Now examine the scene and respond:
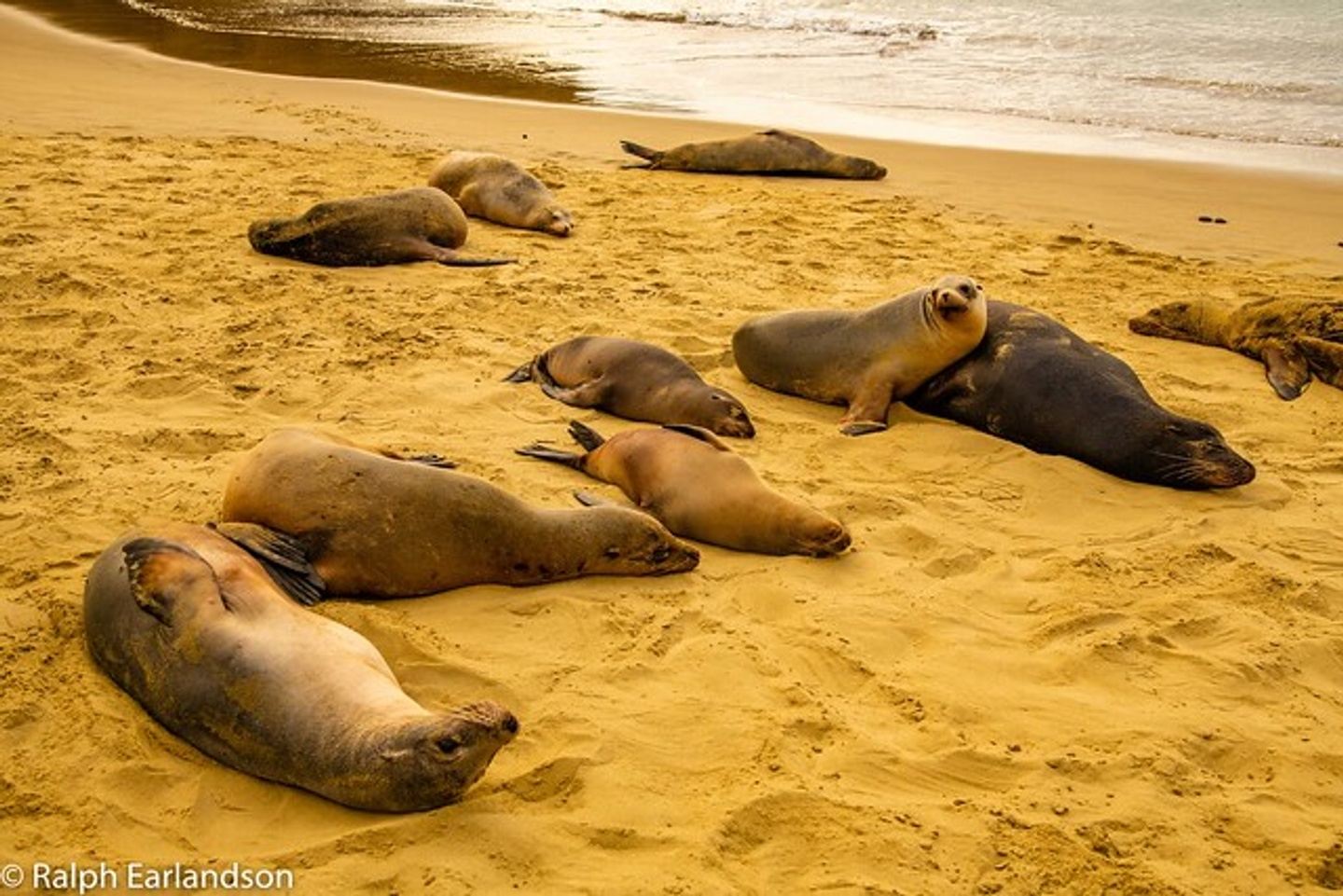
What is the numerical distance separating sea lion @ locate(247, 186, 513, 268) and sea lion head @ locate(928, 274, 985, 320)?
2776 mm

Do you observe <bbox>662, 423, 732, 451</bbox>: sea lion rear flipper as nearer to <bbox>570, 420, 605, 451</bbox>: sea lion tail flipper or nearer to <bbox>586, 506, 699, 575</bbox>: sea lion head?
<bbox>570, 420, 605, 451</bbox>: sea lion tail flipper

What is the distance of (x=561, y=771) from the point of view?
323 centimetres

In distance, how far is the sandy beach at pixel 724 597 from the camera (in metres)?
3.03

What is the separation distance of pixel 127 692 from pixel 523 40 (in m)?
15.7

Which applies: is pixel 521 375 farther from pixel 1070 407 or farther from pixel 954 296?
pixel 1070 407

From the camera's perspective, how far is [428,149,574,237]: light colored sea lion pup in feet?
27.9

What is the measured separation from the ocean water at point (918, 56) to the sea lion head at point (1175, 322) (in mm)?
5133

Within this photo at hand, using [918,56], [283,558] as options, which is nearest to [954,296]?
[283,558]

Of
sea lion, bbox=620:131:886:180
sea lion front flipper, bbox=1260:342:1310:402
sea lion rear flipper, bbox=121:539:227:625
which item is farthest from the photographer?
sea lion, bbox=620:131:886:180

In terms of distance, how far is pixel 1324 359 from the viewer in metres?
6.62

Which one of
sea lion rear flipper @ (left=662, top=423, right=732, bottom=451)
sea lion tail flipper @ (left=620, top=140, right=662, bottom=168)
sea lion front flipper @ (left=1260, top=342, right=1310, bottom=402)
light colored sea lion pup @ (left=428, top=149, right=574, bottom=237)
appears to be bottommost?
sea lion rear flipper @ (left=662, top=423, right=732, bottom=451)

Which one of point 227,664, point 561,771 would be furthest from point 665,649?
point 227,664

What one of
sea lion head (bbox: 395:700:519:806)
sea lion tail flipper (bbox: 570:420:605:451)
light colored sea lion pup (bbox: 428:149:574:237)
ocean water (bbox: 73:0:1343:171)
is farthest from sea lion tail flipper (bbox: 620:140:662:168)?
sea lion head (bbox: 395:700:519:806)

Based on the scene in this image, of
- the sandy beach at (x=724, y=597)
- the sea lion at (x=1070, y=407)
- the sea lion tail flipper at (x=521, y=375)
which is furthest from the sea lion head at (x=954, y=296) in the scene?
the sea lion tail flipper at (x=521, y=375)
